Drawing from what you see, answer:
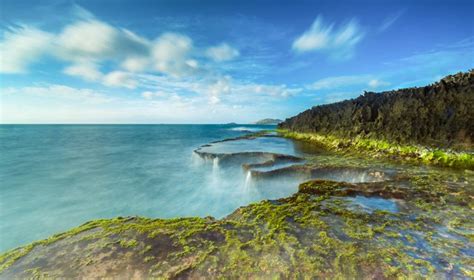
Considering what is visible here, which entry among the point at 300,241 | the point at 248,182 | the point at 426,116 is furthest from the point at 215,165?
the point at 426,116

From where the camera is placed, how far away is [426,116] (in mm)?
16516

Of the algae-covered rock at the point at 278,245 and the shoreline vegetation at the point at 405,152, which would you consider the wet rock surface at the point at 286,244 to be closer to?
the algae-covered rock at the point at 278,245

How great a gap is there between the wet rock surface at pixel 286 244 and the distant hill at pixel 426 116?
9.50 meters

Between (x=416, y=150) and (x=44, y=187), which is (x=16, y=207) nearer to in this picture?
(x=44, y=187)

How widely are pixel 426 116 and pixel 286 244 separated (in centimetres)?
1879

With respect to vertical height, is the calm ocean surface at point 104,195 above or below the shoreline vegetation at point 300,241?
below

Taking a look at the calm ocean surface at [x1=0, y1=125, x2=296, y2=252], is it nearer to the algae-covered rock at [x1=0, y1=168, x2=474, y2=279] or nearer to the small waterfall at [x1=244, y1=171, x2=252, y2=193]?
the small waterfall at [x1=244, y1=171, x2=252, y2=193]

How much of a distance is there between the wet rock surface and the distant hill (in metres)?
9.50

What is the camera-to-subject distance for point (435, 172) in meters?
11.0


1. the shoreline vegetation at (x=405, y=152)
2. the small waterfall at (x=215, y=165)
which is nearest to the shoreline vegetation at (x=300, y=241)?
the shoreline vegetation at (x=405, y=152)

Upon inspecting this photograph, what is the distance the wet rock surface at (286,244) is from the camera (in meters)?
4.08

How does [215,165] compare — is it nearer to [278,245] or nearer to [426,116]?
[278,245]

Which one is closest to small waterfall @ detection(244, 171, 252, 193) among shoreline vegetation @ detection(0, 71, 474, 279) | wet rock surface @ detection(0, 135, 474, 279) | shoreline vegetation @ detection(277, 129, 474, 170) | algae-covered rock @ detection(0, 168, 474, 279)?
shoreline vegetation @ detection(0, 71, 474, 279)

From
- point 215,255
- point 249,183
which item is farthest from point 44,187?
point 215,255
